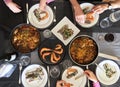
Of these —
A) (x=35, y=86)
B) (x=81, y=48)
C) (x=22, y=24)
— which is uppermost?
(x=22, y=24)

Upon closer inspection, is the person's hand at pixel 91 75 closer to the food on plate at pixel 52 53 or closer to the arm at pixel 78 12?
the food on plate at pixel 52 53

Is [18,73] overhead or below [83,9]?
below

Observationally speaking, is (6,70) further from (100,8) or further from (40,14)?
(100,8)

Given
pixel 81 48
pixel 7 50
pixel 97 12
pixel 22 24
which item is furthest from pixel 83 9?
pixel 7 50

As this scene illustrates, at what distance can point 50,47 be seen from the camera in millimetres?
2068

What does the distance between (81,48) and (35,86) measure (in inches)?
14.3

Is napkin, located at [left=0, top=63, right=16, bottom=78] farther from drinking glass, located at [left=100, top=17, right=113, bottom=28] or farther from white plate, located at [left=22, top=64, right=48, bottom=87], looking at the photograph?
drinking glass, located at [left=100, top=17, right=113, bottom=28]

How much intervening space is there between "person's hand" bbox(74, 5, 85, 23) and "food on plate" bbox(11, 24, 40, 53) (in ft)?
0.85

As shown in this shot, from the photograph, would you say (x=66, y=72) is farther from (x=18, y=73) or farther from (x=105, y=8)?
(x=105, y=8)

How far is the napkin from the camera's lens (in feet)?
6.57

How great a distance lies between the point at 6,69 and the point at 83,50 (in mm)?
479

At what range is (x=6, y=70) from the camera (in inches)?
79.1

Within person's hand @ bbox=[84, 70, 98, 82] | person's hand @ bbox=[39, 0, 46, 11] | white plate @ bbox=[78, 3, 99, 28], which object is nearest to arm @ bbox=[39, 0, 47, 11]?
person's hand @ bbox=[39, 0, 46, 11]

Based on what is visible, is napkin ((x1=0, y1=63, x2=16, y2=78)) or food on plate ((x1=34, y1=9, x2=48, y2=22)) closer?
napkin ((x1=0, y1=63, x2=16, y2=78))
